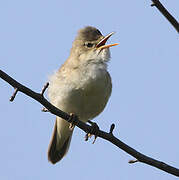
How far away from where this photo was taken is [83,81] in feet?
15.8

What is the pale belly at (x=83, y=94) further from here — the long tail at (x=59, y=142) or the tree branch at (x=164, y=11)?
the tree branch at (x=164, y=11)

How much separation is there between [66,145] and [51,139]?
257 millimetres

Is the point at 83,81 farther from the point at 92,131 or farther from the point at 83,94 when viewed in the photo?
the point at 92,131

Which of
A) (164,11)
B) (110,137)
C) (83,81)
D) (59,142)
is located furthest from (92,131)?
(164,11)

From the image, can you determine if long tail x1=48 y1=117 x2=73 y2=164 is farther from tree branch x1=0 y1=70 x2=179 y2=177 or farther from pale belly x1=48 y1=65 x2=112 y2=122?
tree branch x1=0 y1=70 x2=179 y2=177

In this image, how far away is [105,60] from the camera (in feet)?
17.3

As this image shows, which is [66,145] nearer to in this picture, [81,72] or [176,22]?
[81,72]

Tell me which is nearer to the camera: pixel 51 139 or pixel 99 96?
pixel 99 96

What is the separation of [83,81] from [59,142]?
147cm

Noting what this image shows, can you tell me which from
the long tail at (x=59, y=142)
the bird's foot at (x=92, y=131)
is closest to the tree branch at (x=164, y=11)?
the bird's foot at (x=92, y=131)

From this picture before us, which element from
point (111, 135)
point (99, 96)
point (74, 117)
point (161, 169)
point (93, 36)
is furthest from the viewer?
point (93, 36)

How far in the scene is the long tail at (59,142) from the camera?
5.75 m

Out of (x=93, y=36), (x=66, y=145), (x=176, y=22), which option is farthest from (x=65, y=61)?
(x=176, y=22)

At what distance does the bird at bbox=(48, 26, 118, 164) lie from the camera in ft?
15.8
